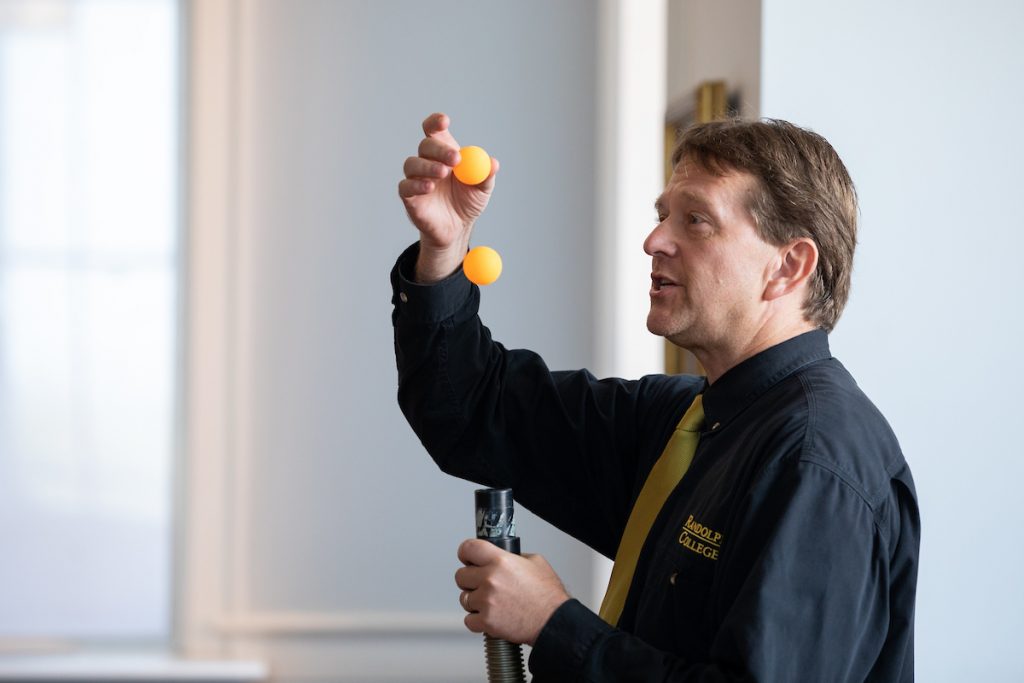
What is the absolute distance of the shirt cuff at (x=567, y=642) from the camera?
1.07 m

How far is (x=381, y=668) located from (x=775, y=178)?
84.9 inches

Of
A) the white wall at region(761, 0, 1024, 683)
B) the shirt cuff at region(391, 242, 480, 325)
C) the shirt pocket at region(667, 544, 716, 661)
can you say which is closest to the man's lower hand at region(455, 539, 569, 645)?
the shirt pocket at region(667, 544, 716, 661)

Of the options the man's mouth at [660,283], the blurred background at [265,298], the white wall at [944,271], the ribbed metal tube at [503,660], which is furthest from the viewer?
the blurred background at [265,298]

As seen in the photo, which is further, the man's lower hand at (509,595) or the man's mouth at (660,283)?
the man's mouth at (660,283)

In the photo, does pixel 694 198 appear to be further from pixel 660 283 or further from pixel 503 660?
pixel 503 660

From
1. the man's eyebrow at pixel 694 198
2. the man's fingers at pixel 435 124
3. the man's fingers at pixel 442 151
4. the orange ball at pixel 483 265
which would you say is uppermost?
the man's fingers at pixel 435 124

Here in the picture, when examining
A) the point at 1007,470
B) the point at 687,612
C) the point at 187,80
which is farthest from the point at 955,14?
the point at 187,80

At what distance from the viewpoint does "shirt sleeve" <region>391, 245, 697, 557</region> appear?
1.43m

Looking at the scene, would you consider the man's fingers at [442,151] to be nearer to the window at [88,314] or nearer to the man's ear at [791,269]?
the man's ear at [791,269]

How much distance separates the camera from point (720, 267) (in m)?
1.24

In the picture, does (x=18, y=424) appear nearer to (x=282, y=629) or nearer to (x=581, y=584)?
(x=282, y=629)

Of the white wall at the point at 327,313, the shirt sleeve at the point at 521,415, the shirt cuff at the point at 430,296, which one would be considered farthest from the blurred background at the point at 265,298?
the shirt cuff at the point at 430,296

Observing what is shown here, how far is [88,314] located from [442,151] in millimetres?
2147

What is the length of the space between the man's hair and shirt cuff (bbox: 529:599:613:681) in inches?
17.7
